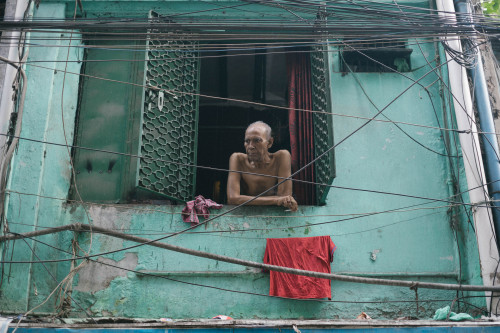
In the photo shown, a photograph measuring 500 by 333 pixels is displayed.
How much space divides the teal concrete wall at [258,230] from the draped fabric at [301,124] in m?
0.49

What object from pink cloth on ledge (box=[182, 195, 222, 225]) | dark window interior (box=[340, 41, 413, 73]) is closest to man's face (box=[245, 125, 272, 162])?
pink cloth on ledge (box=[182, 195, 222, 225])

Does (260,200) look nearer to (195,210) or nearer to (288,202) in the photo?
(288,202)

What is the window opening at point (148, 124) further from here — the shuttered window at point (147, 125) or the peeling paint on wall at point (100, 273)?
the peeling paint on wall at point (100, 273)

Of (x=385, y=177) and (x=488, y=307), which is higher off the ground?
(x=385, y=177)

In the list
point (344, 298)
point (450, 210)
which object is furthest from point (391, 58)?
point (344, 298)

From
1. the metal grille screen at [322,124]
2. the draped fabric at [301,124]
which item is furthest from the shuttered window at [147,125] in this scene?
the draped fabric at [301,124]

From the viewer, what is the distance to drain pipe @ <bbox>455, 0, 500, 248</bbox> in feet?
20.2

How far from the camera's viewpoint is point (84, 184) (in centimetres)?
702

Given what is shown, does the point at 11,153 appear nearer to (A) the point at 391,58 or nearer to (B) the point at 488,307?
(A) the point at 391,58

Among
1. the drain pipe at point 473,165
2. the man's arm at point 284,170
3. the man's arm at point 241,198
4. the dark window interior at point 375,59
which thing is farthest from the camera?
the dark window interior at point 375,59

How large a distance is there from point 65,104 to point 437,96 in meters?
4.57

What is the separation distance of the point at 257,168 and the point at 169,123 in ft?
3.86

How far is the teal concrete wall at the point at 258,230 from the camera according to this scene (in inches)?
246

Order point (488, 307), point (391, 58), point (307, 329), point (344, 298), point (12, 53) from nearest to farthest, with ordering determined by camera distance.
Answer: point (307, 329), point (488, 307), point (344, 298), point (12, 53), point (391, 58)
